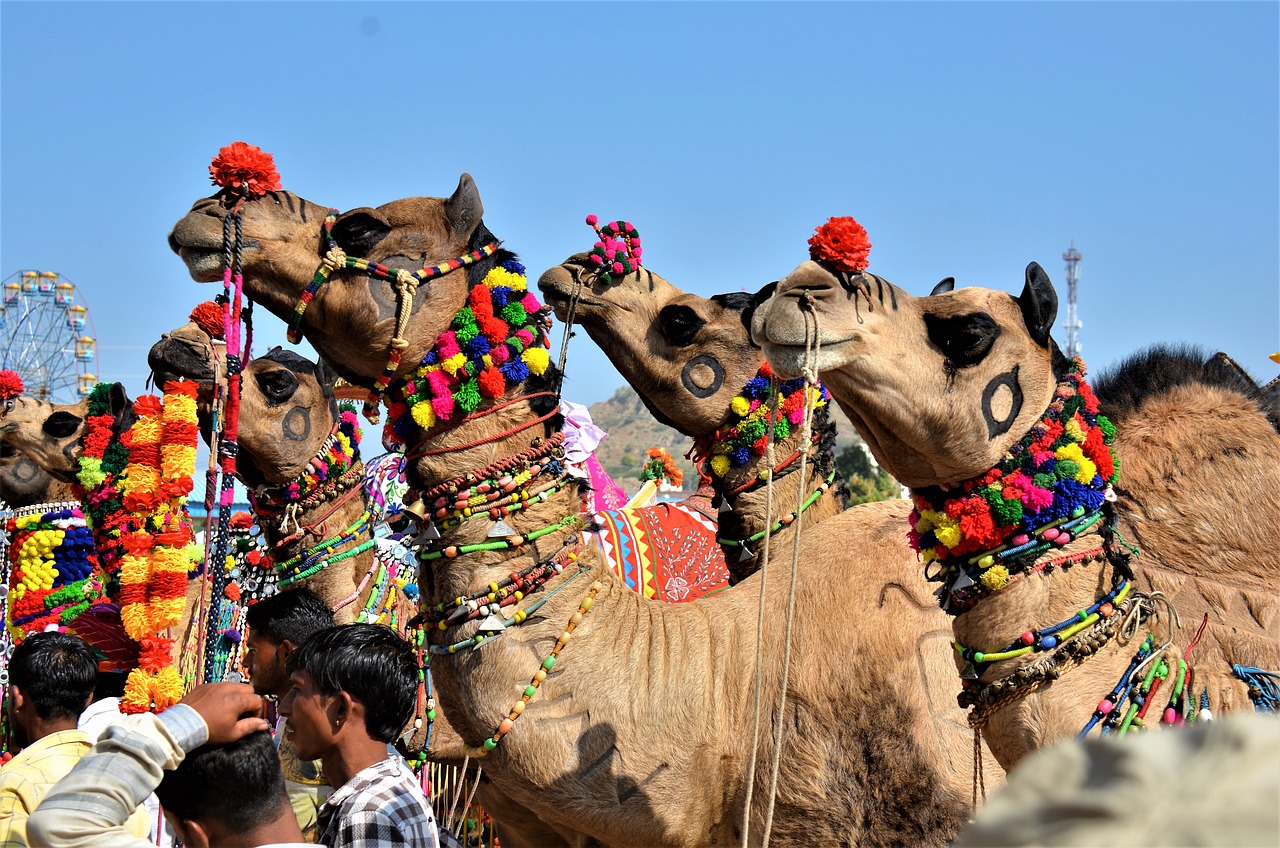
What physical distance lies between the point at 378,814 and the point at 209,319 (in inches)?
118

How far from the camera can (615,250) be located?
5043mm

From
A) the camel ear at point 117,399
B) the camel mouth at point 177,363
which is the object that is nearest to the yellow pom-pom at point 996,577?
the camel mouth at point 177,363

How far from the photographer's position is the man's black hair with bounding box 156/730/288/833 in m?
2.60

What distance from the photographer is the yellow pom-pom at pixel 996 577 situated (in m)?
3.49

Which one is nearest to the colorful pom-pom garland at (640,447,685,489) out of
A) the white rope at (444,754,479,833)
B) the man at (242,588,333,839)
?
the white rope at (444,754,479,833)

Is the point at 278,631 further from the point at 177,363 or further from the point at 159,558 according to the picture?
the point at 177,363

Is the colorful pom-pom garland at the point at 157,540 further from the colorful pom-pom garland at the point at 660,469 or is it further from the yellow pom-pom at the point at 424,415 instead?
the colorful pom-pom garland at the point at 660,469

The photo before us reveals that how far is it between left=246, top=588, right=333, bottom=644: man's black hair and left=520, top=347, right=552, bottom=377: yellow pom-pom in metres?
1.30

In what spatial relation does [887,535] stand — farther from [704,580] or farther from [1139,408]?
[704,580]

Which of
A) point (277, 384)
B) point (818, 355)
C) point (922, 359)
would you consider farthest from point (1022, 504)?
point (277, 384)

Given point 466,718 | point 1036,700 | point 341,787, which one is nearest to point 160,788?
point 341,787

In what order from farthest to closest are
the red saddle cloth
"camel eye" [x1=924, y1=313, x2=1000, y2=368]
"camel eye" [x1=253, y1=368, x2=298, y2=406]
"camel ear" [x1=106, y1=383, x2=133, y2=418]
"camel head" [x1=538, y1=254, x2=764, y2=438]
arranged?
1. "camel ear" [x1=106, y1=383, x2=133, y2=418]
2. the red saddle cloth
3. "camel eye" [x1=253, y1=368, x2=298, y2=406]
4. "camel head" [x1=538, y1=254, x2=764, y2=438]
5. "camel eye" [x1=924, y1=313, x2=1000, y2=368]

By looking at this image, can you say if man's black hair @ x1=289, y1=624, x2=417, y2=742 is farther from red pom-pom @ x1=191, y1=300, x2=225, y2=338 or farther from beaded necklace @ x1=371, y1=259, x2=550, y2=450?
red pom-pom @ x1=191, y1=300, x2=225, y2=338

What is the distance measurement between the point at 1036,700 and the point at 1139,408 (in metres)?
1.58
